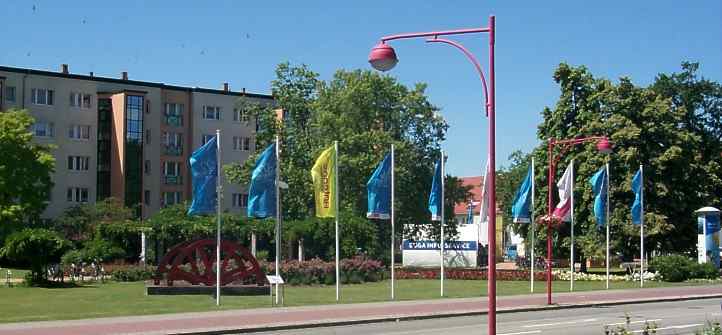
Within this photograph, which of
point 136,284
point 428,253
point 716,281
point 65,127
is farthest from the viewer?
point 65,127

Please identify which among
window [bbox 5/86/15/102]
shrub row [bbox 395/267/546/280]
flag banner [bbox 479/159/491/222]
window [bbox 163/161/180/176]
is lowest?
shrub row [bbox 395/267/546/280]

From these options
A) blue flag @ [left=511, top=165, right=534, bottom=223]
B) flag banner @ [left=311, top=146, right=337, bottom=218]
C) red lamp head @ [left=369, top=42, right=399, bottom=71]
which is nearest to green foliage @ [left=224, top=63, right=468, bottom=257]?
blue flag @ [left=511, top=165, right=534, bottom=223]

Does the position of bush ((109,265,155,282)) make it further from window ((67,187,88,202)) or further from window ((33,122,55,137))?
window ((67,187,88,202))

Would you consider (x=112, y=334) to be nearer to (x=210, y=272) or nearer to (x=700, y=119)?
(x=210, y=272)

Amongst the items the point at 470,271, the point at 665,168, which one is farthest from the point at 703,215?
the point at 470,271

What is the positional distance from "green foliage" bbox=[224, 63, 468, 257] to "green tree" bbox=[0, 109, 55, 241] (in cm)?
1471

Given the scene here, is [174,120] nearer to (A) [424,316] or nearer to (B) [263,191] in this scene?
(B) [263,191]

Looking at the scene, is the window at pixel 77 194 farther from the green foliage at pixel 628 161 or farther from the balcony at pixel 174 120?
the green foliage at pixel 628 161

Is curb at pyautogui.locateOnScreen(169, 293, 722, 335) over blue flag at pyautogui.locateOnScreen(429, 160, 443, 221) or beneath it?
beneath

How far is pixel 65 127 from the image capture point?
81812mm

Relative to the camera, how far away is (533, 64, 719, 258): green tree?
58.3 m

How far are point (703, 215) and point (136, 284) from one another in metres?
30.6

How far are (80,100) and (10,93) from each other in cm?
642

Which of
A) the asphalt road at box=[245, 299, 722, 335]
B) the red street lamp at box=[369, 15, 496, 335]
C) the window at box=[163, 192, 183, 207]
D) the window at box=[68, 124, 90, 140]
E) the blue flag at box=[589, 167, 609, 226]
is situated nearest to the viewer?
the red street lamp at box=[369, 15, 496, 335]
